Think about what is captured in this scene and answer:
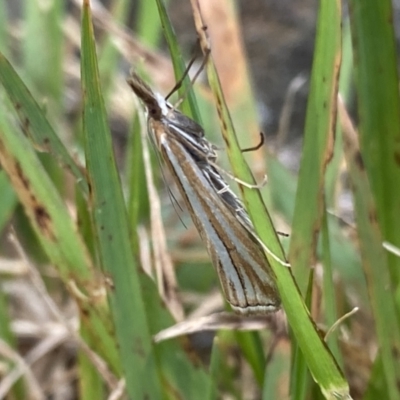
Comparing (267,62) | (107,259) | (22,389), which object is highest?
(267,62)

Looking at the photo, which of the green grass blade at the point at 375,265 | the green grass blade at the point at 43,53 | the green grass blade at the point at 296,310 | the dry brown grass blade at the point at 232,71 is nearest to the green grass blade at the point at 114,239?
the green grass blade at the point at 296,310

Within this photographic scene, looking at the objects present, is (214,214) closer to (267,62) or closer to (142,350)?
(142,350)

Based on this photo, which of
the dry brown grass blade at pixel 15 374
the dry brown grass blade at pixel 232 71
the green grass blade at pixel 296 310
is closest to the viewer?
the green grass blade at pixel 296 310

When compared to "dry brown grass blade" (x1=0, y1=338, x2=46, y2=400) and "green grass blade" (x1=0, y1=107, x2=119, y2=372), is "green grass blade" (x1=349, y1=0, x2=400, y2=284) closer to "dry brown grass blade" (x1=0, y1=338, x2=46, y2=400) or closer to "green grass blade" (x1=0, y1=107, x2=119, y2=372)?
"green grass blade" (x1=0, y1=107, x2=119, y2=372)

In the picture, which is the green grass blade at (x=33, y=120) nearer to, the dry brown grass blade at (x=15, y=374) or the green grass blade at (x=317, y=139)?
the green grass blade at (x=317, y=139)

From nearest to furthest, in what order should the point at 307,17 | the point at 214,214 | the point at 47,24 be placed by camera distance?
the point at 214,214 → the point at 47,24 → the point at 307,17

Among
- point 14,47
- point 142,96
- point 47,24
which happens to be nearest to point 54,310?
point 142,96
